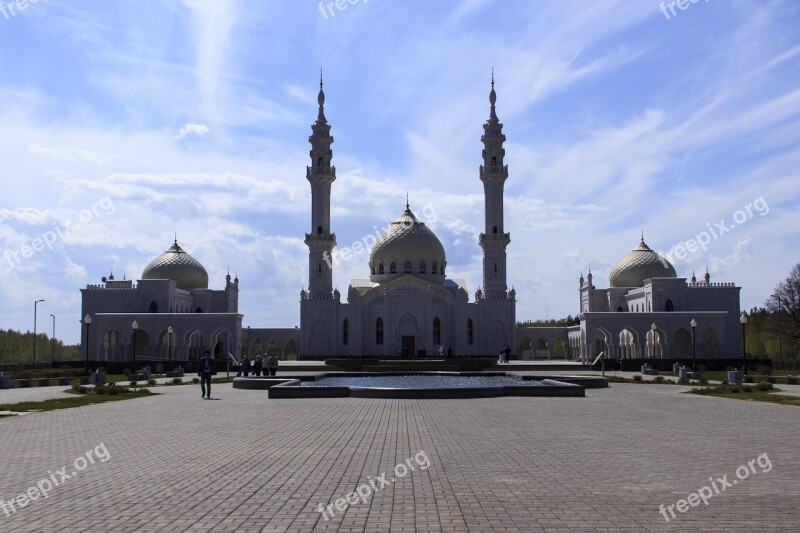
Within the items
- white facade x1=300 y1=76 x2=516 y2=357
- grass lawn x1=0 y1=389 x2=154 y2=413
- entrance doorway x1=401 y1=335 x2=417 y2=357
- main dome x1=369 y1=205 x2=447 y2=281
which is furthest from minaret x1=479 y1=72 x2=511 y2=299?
grass lawn x1=0 y1=389 x2=154 y2=413

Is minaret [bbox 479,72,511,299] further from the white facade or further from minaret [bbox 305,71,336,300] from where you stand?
minaret [bbox 305,71,336,300]

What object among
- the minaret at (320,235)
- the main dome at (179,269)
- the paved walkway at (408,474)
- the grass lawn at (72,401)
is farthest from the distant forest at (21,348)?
the paved walkway at (408,474)

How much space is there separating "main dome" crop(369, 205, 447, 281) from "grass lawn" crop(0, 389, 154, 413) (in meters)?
40.9

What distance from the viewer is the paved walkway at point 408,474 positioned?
802cm

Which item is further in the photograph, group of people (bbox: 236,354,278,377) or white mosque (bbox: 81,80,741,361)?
white mosque (bbox: 81,80,741,361)

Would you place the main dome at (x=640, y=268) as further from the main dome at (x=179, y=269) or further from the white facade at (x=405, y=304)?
the main dome at (x=179, y=269)

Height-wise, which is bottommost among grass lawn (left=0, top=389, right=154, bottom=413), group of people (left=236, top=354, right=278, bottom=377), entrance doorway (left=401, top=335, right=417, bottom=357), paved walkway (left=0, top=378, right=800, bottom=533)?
paved walkway (left=0, top=378, right=800, bottom=533)

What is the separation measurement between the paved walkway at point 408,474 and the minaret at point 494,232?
45.7 m

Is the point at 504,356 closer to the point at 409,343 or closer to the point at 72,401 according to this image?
the point at 409,343

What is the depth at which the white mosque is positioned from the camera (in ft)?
201

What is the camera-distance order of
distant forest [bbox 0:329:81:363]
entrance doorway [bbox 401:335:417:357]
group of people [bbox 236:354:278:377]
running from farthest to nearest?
1. distant forest [bbox 0:329:81:363]
2. entrance doorway [bbox 401:335:417:357]
3. group of people [bbox 236:354:278:377]

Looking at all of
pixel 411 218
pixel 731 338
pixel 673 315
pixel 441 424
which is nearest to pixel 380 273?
pixel 411 218

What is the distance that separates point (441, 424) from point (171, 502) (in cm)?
834

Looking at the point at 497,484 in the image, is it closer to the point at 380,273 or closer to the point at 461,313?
the point at 461,313
